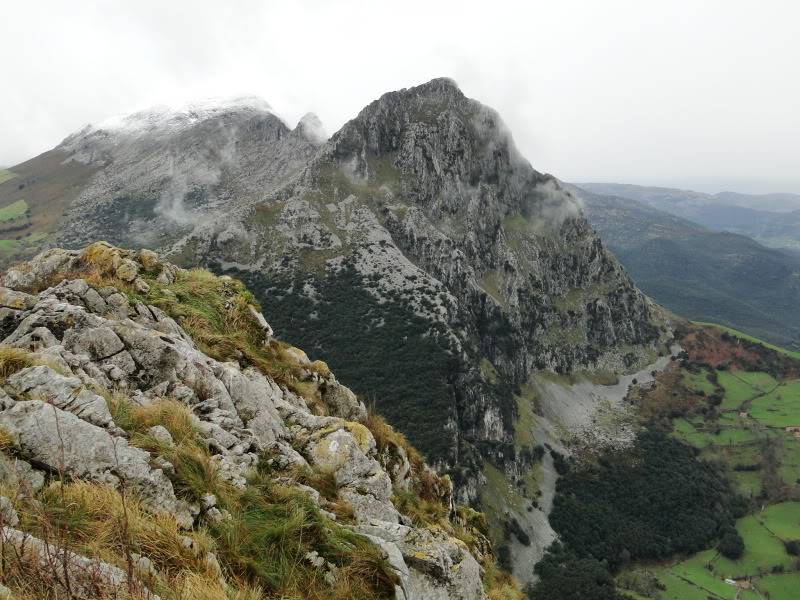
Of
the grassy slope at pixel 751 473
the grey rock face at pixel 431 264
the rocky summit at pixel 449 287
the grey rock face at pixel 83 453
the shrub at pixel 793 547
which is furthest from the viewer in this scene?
the grey rock face at pixel 431 264

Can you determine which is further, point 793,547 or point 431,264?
point 431,264

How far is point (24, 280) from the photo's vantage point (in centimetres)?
1252

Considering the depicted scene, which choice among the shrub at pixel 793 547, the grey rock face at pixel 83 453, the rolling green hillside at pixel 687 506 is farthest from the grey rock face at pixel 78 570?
the shrub at pixel 793 547

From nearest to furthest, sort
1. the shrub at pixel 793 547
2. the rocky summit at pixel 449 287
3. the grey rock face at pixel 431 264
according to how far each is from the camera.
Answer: the shrub at pixel 793 547 → the rocky summit at pixel 449 287 → the grey rock face at pixel 431 264

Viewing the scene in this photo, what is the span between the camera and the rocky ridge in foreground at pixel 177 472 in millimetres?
4270

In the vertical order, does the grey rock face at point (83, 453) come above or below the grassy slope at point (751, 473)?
above

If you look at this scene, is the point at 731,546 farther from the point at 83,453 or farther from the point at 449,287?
the point at 83,453

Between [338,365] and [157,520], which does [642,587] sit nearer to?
[338,365]

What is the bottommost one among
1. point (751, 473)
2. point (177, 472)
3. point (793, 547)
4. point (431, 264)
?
point (793, 547)

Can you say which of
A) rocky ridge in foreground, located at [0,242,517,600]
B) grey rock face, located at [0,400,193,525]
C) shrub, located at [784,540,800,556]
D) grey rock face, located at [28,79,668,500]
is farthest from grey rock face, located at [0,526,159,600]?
shrub, located at [784,540,800,556]

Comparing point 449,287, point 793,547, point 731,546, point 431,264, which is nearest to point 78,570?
point 449,287

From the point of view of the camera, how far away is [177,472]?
604 cm

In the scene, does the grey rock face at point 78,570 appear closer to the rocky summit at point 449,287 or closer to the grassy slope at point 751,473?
the rocky summit at point 449,287

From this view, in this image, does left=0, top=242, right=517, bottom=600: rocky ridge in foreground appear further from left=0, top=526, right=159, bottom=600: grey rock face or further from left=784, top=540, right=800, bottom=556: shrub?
left=784, top=540, right=800, bottom=556: shrub
